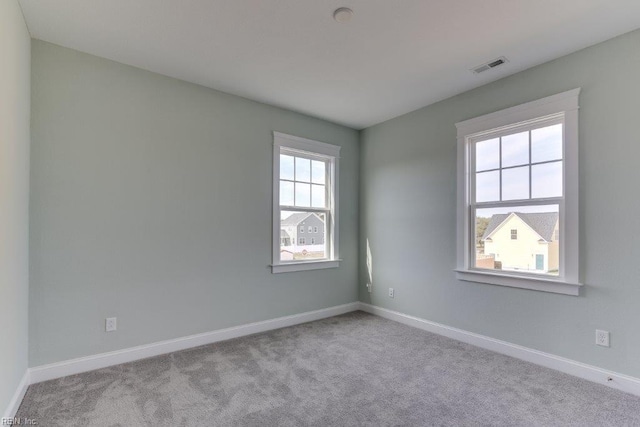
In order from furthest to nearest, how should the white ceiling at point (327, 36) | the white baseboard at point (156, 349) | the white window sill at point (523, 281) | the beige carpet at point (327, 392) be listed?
the white window sill at point (523, 281) < the white baseboard at point (156, 349) < the white ceiling at point (327, 36) < the beige carpet at point (327, 392)

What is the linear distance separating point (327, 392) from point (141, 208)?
2.20 meters

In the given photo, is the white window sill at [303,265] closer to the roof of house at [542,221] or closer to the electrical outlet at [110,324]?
the electrical outlet at [110,324]

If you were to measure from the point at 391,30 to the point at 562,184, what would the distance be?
1.90 metres

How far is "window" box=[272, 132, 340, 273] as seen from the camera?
3805 millimetres

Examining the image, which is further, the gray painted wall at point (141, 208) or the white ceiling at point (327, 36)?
the gray painted wall at point (141, 208)

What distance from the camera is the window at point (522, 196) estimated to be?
2.67 metres

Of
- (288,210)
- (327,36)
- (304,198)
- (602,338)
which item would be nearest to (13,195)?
(327,36)

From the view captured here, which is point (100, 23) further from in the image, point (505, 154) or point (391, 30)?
point (505, 154)

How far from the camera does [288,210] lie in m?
3.95

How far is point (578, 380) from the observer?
2.50 metres

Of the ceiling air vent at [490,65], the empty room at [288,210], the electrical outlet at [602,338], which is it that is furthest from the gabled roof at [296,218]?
the electrical outlet at [602,338]

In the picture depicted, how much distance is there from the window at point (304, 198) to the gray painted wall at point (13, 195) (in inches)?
83.9

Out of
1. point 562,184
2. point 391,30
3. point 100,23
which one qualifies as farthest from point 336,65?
point 562,184

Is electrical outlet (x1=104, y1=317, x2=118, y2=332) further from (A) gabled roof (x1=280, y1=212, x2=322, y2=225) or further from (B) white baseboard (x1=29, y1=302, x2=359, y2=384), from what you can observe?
(A) gabled roof (x1=280, y1=212, x2=322, y2=225)
